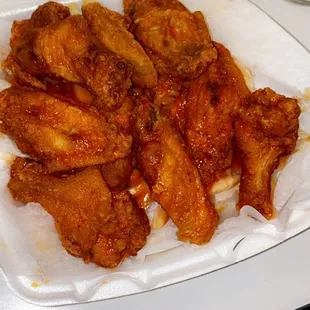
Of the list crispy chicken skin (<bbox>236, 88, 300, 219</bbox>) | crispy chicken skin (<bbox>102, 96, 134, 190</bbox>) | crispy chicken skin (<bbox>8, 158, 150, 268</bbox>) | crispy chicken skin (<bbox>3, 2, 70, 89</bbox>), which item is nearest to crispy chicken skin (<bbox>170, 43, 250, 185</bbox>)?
crispy chicken skin (<bbox>236, 88, 300, 219</bbox>)

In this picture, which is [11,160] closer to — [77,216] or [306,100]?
[77,216]

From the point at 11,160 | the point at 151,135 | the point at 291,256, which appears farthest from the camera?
the point at 291,256

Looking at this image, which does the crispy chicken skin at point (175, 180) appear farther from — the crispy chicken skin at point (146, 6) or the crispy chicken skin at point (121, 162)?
the crispy chicken skin at point (146, 6)

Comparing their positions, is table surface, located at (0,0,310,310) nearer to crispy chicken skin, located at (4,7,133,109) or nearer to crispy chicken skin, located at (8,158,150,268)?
crispy chicken skin, located at (8,158,150,268)

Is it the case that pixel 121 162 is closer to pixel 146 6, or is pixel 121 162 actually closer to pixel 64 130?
pixel 64 130

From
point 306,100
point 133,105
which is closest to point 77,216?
point 133,105
